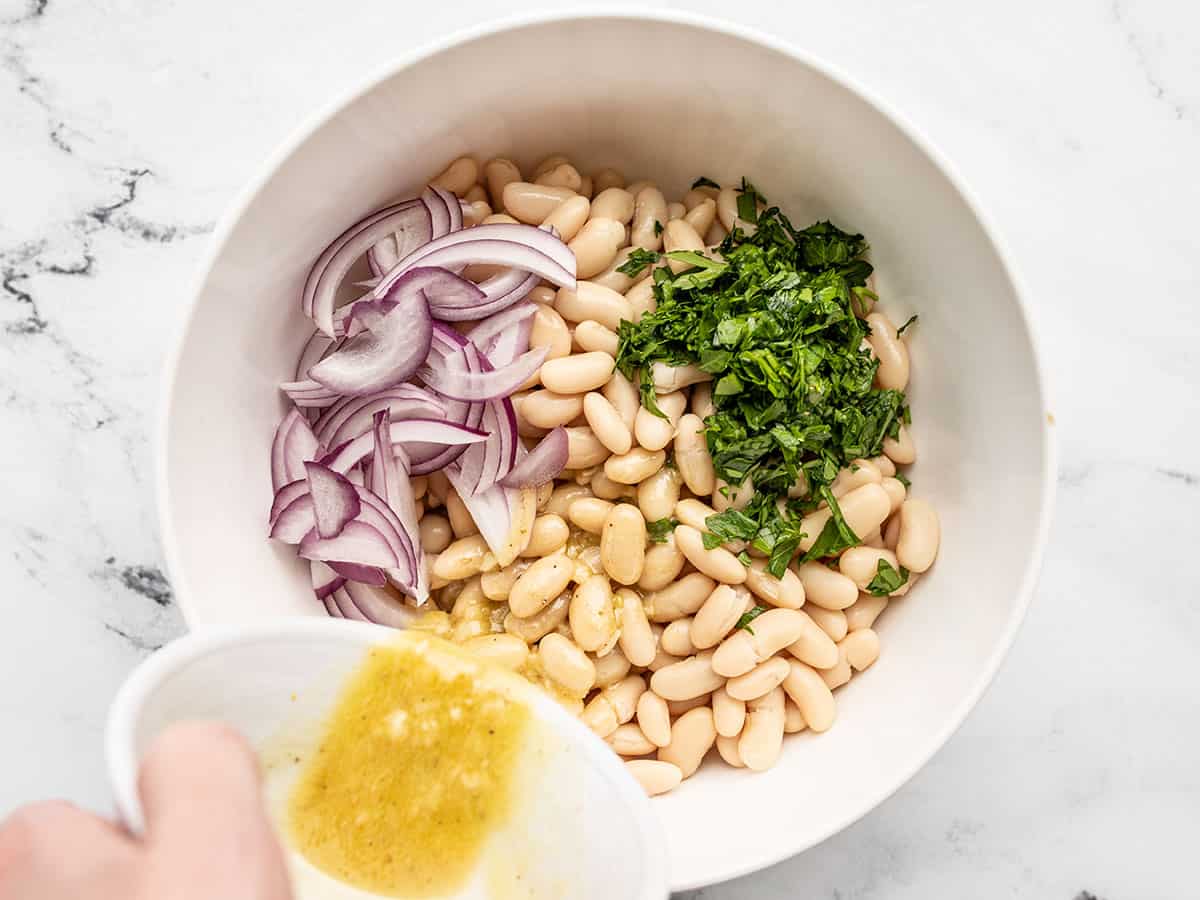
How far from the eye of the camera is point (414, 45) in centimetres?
149

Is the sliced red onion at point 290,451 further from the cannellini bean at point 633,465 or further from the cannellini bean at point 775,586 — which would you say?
the cannellini bean at point 775,586

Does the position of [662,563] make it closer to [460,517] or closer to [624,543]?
[624,543]

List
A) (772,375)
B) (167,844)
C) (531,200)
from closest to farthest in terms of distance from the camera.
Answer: (167,844) < (772,375) < (531,200)

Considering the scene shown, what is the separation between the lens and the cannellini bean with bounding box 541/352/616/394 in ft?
4.31

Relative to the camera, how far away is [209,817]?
0.73 meters

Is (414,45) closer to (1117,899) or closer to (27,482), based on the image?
(27,482)

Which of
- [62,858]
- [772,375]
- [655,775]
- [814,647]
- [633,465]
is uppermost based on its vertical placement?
[62,858]

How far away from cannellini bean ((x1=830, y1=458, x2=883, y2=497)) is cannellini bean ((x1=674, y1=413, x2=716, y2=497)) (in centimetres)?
16

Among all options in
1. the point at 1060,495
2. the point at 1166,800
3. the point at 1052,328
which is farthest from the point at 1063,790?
the point at 1052,328

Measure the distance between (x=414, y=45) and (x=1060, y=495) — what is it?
3.76 feet

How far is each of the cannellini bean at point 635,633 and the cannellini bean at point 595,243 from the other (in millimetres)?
438

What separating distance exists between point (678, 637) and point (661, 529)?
15 cm

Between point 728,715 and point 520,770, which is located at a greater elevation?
point 520,770

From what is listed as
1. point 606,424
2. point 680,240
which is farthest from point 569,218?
point 606,424
